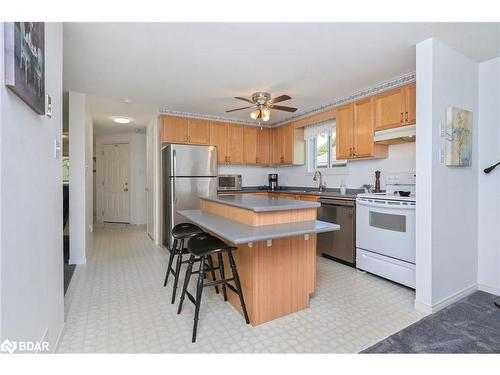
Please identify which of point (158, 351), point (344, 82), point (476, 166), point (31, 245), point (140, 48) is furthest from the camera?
point (344, 82)

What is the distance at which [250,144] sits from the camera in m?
5.00

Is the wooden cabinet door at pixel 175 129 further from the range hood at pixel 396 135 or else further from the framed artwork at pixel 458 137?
the framed artwork at pixel 458 137

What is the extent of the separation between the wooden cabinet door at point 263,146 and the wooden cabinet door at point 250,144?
0.30 feet

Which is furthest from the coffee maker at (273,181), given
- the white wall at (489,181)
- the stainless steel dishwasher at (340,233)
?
the white wall at (489,181)

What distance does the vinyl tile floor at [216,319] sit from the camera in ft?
5.60

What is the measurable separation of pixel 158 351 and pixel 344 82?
Answer: 127 inches

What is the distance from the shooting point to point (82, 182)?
11.2 ft

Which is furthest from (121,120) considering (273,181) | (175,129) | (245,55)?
(245,55)

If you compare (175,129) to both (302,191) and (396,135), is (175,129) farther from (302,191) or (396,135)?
(396,135)

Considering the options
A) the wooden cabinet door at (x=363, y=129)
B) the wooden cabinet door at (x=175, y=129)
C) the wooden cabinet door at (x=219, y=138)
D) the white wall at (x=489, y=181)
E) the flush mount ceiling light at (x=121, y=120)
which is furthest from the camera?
the flush mount ceiling light at (x=121, y=120)

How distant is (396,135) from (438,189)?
3.40ft
